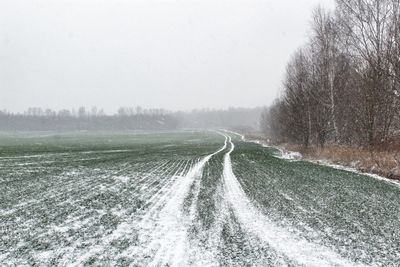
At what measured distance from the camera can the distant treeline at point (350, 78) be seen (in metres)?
19.9

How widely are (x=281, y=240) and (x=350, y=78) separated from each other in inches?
1070

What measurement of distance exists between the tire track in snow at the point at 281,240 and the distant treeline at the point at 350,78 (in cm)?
1498

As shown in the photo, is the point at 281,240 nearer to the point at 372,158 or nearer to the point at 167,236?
the point at 167,236

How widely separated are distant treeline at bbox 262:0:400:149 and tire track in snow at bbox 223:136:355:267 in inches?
590

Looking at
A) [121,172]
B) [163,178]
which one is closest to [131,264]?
[163,178]

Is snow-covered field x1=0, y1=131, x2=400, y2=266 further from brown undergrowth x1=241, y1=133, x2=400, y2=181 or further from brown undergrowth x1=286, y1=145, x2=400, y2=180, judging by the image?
brown undergrowth x1=241, y1=133, x2=400, y2=181

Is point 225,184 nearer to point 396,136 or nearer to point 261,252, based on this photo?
point 261,252

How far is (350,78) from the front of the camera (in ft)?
95.2

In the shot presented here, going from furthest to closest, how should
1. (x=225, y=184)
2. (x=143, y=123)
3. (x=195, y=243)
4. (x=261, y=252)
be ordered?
(x=143, y=123), (x=225, y=184), (x=195, y=243), (x=261, y=252)

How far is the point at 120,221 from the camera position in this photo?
6672 mm

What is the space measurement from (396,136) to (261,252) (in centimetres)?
1828

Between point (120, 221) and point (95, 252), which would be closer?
point (95, 252)

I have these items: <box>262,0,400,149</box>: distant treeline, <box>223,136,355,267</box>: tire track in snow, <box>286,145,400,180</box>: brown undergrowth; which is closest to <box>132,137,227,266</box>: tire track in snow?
<box>223,136,355,267</box>: tire track in snow

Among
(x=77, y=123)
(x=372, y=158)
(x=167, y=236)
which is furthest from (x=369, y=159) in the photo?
(x=77, y=123)
